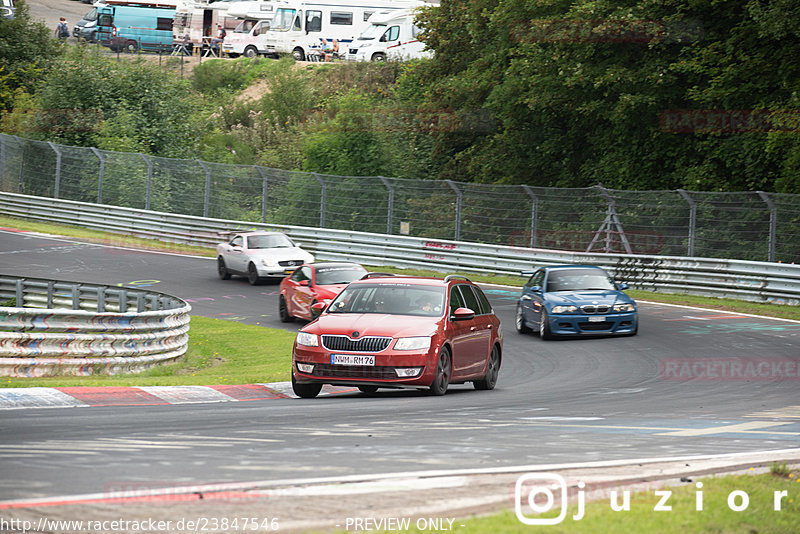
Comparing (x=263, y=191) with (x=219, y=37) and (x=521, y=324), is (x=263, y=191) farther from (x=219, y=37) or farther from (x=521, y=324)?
(x=219, y=37)

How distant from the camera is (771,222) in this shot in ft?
88.8

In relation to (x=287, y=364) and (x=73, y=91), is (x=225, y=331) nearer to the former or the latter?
(x=287, y=364)

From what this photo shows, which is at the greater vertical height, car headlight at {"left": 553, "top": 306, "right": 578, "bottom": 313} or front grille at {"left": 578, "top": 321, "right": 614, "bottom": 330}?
→ car headlight at {"left": 553, "top": 306, "right": 578, "bottom": 313}

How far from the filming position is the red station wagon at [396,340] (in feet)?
41.3

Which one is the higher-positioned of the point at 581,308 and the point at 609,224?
the point at 609,224

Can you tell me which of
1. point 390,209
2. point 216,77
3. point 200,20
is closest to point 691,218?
point 390,209

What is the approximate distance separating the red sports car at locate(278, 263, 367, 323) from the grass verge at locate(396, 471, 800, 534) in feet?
55.0

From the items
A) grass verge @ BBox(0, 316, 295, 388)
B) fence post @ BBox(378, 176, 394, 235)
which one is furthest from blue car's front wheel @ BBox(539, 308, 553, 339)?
fence post @ BBox(378, 176, 394, 235)

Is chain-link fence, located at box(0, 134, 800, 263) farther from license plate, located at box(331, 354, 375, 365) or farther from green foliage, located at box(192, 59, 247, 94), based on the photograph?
green foliage, located at box(192, 59, 247, 94)

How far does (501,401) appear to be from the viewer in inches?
504

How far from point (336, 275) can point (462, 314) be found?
1089 centimetres

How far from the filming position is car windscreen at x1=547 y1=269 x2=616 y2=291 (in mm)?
22000

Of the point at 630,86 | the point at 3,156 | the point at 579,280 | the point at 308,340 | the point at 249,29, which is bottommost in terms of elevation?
the point at 308,340

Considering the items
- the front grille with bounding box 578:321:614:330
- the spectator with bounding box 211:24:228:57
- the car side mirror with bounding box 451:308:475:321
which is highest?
the spectator with bounding box 211:24:228:57
